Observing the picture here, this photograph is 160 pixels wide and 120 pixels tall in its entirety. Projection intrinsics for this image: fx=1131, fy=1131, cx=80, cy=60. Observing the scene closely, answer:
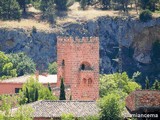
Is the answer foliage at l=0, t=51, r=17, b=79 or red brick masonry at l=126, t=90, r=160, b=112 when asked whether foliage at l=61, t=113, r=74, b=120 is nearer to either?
red brick masonry at l=126, t=90, r=160, b=112

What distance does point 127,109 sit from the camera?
9419 cm

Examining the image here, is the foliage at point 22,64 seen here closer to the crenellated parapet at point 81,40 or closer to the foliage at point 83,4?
the foliage at point 83,4

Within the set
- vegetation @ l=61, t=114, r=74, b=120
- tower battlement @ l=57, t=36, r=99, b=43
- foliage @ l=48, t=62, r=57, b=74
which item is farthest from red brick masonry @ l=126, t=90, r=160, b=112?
foliage @ l=48, t=62, r=57, b=74

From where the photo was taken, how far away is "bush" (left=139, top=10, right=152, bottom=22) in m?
169

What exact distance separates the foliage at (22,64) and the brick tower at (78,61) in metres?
30.4

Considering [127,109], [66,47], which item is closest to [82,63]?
[66,47]

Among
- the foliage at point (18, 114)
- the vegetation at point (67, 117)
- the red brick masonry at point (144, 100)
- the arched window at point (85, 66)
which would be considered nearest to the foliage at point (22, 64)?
the arched window at point (85, 66)

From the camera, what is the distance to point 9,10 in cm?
16788

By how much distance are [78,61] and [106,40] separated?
48.8 m

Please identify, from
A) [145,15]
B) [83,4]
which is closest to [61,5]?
[83,4]

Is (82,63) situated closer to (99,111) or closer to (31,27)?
(99,111)

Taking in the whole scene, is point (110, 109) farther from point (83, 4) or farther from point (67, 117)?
point (83, 4)

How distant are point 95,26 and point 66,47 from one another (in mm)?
47479

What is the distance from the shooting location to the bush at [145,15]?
169 metres
